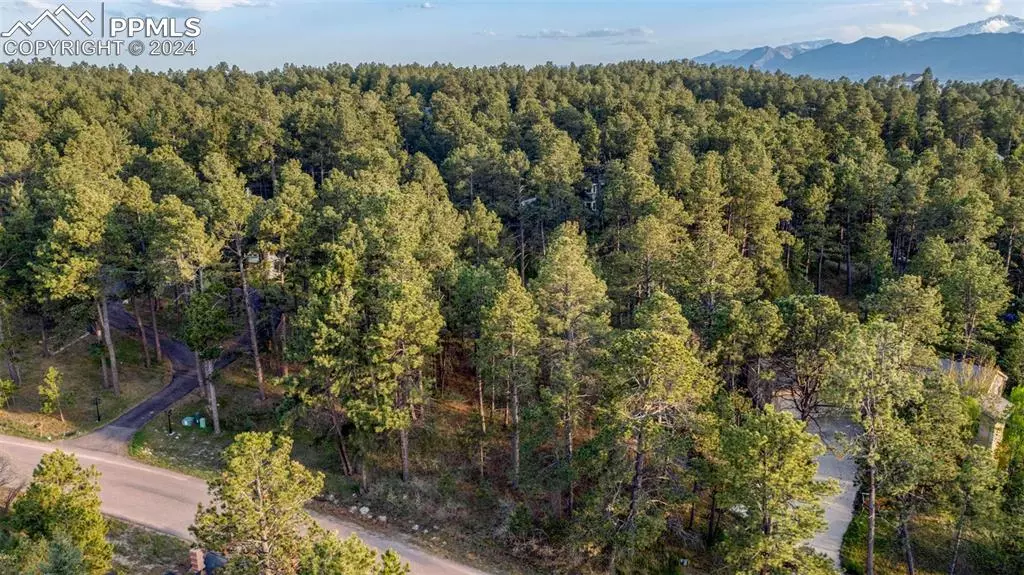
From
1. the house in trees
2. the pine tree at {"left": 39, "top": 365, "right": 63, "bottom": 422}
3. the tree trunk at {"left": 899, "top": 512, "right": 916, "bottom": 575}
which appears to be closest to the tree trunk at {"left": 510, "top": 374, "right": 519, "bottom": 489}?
the tree trunk at {"left": 899, "top": 512, "right": 916, "bottom": 575}

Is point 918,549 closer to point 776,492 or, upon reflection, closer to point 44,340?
point 776,492

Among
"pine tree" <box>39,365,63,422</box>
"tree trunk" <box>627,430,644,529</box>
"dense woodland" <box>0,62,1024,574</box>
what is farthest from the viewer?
"pine tree" <box>39,365,63,422</box>

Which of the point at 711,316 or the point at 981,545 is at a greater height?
the point at 711,316

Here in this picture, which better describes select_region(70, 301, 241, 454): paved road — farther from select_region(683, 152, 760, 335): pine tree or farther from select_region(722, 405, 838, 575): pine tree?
select_region(722, 405, 838, 575): pine tree

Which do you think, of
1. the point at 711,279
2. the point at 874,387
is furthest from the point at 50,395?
the point at 874,387

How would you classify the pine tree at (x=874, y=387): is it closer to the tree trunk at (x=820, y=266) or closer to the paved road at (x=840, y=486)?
the paved road at (x=840, y=486)

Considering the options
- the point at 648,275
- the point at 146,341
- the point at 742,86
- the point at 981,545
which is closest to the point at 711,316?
the point at 648,275

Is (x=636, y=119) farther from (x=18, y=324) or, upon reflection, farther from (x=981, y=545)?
(x=18, y=324)
